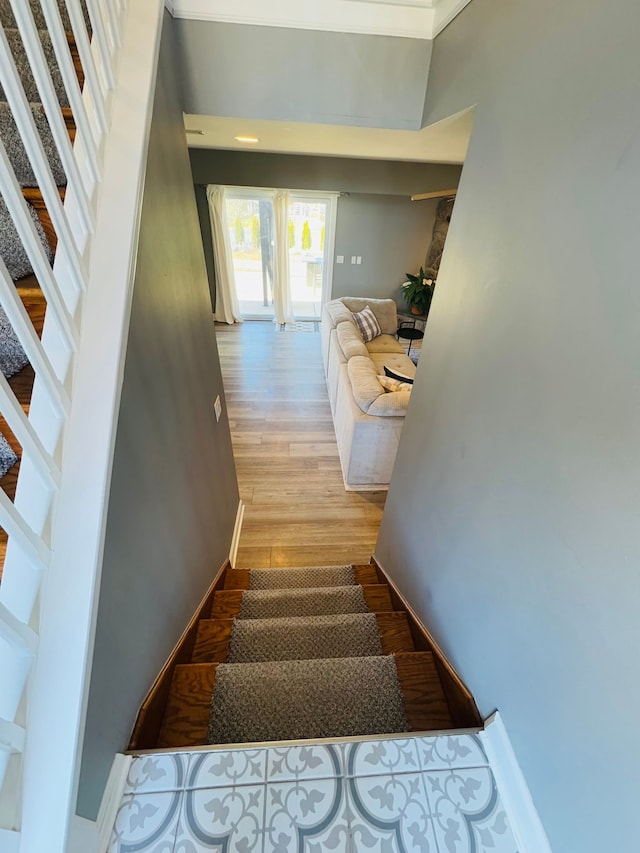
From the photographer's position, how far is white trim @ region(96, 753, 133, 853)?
2.72 feet

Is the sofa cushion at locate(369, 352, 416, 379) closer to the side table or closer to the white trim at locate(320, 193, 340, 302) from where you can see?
the side table

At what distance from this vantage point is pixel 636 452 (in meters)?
0.62

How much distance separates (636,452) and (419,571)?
121cm

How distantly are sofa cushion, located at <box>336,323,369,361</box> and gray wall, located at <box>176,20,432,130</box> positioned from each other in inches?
91.3

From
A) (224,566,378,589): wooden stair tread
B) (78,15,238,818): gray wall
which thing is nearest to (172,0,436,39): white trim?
(78,15,238,818): gray wall

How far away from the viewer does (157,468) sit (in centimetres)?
126

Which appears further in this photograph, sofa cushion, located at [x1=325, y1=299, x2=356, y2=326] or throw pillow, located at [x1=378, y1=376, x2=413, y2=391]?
sofa cushion, located at [x1=325, y1=299, x2=356, y2=326]

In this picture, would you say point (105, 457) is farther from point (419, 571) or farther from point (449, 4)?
point (449, 4)

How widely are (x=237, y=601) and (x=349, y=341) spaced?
295 cm

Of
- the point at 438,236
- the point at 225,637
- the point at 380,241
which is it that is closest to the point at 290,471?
the point at 225,637

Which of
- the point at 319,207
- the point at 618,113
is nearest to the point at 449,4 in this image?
the point at 618,113

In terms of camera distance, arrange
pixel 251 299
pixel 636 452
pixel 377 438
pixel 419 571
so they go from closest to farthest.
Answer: pixel 636 452 < pixel 419 571 < pixel 377 438 < pixel 251 299

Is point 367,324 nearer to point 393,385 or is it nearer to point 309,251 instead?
point 393,385

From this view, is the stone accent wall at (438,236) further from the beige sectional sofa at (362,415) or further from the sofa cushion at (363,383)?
the sofa cushion at (363,383)
